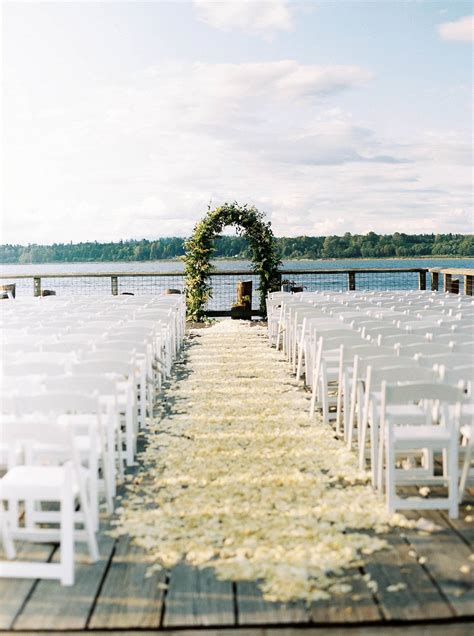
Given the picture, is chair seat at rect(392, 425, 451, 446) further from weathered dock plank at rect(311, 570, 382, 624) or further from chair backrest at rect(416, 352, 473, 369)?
weathered dock plank at rect(311, 570, 382, 624)

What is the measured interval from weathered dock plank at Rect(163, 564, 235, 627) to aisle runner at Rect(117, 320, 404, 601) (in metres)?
0.12

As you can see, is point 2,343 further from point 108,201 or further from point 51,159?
point 108,201

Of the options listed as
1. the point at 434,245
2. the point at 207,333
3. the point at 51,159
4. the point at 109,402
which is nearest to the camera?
the point at 109,402

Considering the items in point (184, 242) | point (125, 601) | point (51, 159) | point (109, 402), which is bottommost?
point (125, 601)

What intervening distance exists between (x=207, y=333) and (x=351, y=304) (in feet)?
13.1

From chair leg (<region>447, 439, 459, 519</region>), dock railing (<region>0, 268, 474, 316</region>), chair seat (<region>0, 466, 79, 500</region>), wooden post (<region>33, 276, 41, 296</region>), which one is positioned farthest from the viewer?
wooden post (<region>33, 276, 41, 296</region>)

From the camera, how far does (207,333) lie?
14.5m

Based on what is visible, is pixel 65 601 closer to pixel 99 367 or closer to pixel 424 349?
pixel 99 367

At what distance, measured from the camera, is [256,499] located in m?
4.68

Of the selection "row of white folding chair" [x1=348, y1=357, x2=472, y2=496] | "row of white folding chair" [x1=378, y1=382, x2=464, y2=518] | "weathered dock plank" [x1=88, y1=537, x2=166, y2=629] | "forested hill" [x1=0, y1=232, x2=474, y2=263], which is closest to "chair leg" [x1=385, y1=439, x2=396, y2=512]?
"row of white folding chair" [x1=378, y1=382, x2=464, y2=518]

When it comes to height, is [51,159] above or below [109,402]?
above

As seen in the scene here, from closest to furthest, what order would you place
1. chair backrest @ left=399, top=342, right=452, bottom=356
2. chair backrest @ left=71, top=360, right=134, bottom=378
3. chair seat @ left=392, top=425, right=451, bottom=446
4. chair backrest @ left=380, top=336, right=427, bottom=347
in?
chair seat @ left=392, top=425, right=451, bottom=446 < chair backrest @ left=71, top=360, right=134, bottom=378 < chair backrest @ left=399, top=342, right=452, bottom=356 < chair backrest @ left=380, top=336, right=427, bottom=347

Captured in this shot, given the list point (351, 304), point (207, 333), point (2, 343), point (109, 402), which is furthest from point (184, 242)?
point (109, 402)

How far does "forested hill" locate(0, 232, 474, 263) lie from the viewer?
30.0 metres
